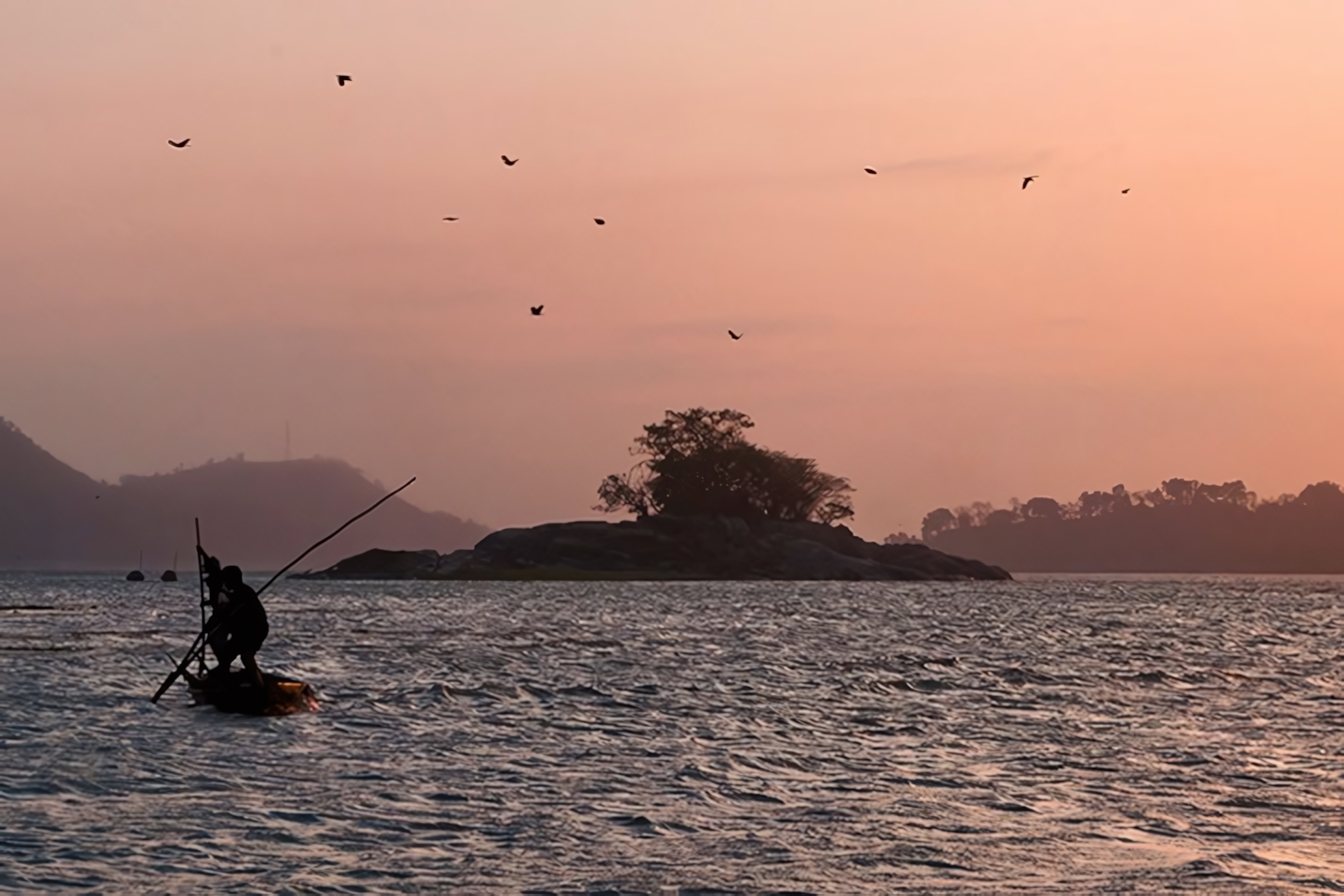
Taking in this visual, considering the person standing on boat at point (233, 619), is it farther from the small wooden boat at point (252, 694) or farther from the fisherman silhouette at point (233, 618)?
the small wooden boat at point (252, 694)

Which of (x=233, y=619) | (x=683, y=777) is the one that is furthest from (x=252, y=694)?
(x=683, y=777)

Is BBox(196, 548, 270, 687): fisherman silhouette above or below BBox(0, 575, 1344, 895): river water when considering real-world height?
above

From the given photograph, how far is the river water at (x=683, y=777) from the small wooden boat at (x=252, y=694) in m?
0.49

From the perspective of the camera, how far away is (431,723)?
1252 inches

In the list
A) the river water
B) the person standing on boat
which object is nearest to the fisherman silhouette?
the person standing on boat

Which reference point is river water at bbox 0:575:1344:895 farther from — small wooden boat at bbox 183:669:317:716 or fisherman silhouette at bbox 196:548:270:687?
fisherman silhouette at bbox 196:548:270:687

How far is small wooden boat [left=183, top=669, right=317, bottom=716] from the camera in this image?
107 ft

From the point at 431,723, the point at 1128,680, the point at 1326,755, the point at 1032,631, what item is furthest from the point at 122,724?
the point at 1032,631

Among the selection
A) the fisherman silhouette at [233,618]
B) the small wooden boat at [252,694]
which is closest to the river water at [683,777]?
the small wooden boat at [252,694]

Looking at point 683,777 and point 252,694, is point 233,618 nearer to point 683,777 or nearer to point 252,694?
point 252,694

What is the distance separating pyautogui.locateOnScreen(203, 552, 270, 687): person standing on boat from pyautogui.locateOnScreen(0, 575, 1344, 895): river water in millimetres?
1626

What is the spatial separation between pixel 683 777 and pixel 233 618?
46.0ft

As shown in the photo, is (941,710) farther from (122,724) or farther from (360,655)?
(360,655)

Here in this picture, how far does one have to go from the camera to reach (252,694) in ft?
108
